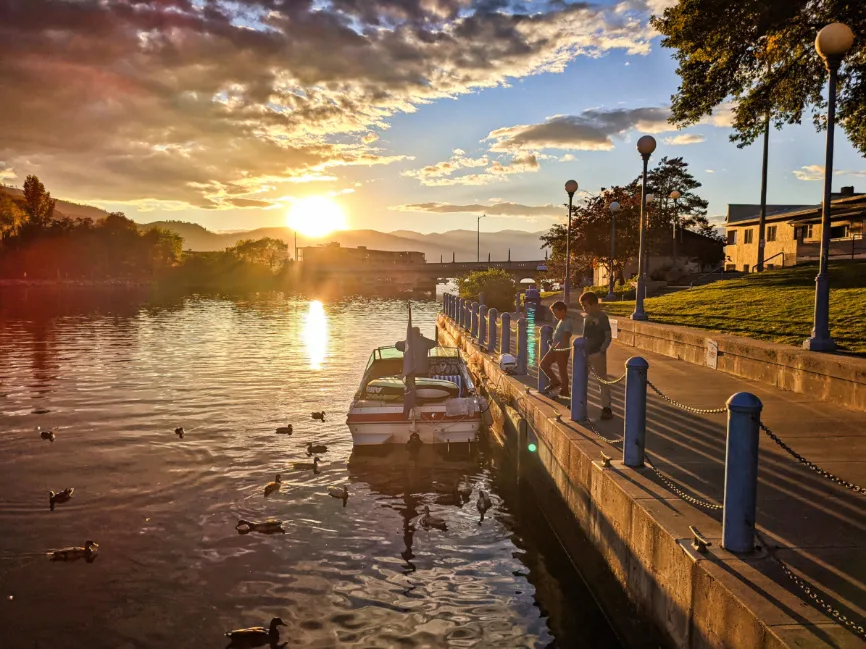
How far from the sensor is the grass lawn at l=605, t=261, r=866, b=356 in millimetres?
14219

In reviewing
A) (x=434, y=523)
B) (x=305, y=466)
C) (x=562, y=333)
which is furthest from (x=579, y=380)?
(x=305, y=466)

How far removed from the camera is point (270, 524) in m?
9.20

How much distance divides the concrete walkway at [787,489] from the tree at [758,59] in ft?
34.7

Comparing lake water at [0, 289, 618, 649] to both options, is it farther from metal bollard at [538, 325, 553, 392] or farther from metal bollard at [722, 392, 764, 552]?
metal bollard at [722, 392, 764, 552]

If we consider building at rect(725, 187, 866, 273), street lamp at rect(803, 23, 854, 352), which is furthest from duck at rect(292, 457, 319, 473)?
building at rect(725, 187, 866, 273)

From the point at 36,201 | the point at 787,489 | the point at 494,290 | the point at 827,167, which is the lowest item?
the point at 787,489

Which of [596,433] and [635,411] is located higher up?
[635,411]

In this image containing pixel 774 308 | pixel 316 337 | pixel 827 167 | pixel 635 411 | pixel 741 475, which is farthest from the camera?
pixel 316 337

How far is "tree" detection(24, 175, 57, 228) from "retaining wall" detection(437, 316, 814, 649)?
149 metres

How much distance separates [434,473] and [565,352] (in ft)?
10.7

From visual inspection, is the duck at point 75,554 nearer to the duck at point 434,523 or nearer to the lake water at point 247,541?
the lake water at point 247,541

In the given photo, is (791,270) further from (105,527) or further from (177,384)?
(105,527)

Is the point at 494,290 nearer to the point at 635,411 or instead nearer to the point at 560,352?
the point at 560,352

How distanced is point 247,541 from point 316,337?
28719 mm
